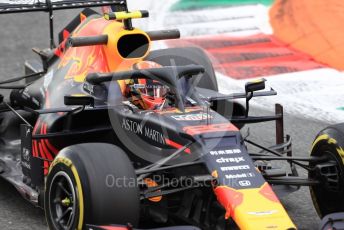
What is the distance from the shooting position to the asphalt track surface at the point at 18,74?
717 centimetres

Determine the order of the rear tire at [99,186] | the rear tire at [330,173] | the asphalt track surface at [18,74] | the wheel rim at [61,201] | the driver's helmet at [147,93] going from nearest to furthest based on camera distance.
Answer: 1. the rear tire at [99,186]
2. the wheel rim at [61,201]
3. the rear tire at [330,173]
4. the driver's helmet at [147,93]
5. the asphalt track surface at [18,74]

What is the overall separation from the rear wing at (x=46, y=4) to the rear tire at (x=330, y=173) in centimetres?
A: 279

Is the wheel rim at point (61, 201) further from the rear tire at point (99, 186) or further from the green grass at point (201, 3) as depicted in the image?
the green grass at point (201, 3)

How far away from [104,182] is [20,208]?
1932mm

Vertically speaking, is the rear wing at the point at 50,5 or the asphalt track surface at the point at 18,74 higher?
the rear wing at the point at 50,5

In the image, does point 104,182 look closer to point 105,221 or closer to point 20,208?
point 105,221

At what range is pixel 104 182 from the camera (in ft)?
18.9

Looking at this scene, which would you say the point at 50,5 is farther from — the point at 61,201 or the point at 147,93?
the point at 61,201

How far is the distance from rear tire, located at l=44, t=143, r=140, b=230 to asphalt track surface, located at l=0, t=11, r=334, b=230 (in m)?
1.19

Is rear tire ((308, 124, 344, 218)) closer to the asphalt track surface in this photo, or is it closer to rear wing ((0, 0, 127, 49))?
the asphalt track surface

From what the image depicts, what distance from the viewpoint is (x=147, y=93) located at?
6980 mm

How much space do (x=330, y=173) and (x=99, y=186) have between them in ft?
6.31

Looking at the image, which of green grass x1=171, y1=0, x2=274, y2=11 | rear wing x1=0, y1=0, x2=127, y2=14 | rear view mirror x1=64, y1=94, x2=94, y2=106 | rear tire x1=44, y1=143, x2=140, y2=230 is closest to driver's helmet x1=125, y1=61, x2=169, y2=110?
rear view mirror x1=64, y1=94, x2=94, y2=106

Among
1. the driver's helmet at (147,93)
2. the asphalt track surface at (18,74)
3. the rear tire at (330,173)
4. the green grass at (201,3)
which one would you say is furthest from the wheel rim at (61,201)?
the green grass at (201,3)
